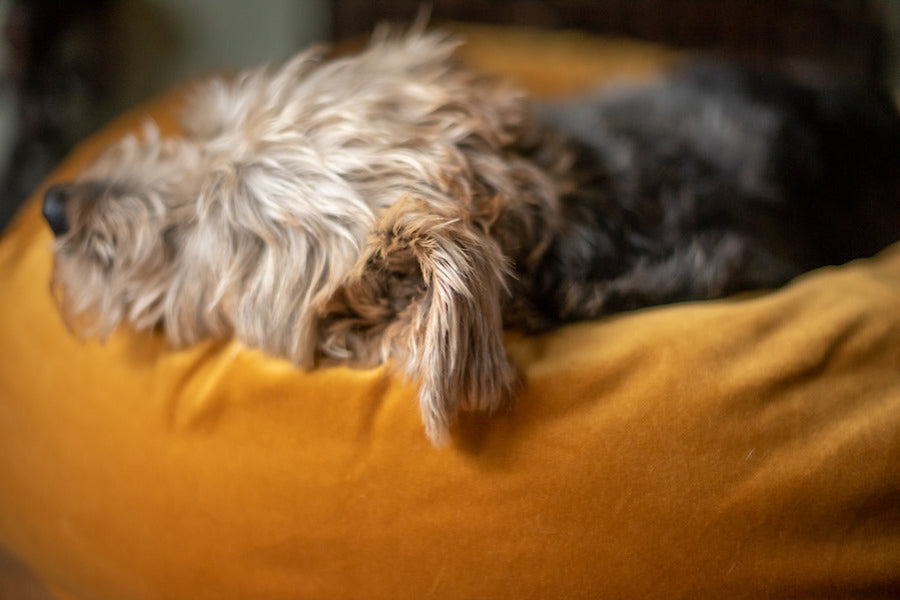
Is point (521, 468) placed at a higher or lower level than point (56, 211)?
lower

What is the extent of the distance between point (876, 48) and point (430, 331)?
2603 millimetres

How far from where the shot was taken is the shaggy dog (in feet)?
3.71

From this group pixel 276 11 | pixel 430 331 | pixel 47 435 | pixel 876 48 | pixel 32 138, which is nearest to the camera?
pixel 430 331

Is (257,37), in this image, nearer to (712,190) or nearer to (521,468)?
(712,190)

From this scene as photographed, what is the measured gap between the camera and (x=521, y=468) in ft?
3.59

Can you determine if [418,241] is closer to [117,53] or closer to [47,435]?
[47,435]

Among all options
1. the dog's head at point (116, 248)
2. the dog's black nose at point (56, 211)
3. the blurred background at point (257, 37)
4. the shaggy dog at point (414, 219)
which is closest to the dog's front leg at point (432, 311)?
the shaggy dog at point (414, 219)

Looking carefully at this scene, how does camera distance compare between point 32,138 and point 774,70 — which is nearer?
point 774,70

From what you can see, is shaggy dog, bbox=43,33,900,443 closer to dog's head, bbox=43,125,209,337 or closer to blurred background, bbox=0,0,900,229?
dog's head, bbox=43,125,209,337

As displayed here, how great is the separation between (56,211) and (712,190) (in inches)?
52.5

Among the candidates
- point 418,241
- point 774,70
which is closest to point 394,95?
point 418,241

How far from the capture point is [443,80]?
145 centimetres

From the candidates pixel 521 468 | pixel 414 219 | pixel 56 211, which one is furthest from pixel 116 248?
pixel 521 468

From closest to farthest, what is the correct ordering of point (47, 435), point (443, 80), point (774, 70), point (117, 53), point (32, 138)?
point (47, 435), point (443, 80), point (774, 70), point (32, 138), point (117, 53)
